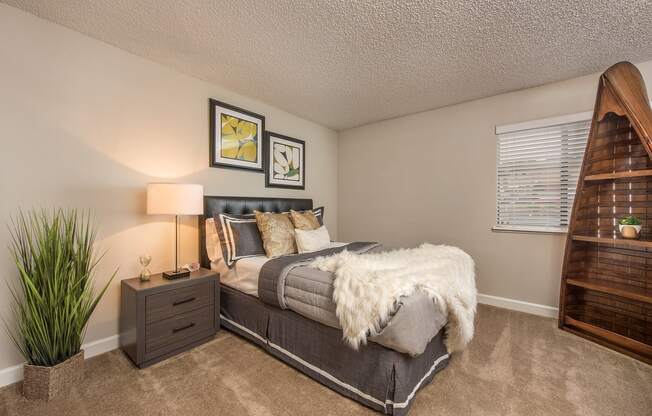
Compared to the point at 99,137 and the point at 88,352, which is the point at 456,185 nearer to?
the point at 99,137

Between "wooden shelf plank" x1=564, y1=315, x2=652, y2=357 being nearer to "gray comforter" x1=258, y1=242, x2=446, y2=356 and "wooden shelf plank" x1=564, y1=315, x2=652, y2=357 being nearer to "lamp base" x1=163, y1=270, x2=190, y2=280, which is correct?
"gray comforter" x1=258, y1=242, x2=446, y2=356

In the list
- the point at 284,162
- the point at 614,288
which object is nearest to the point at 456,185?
the point at 614,288

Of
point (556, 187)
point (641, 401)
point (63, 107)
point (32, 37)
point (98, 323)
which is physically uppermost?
point (32, 37)

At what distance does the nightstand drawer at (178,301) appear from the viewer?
194cm

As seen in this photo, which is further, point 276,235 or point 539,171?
point 539,171

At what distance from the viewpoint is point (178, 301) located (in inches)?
82.0

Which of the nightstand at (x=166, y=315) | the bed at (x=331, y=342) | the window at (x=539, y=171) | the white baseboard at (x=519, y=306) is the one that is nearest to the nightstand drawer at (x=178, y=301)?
the nightstand at (x=166, y=315)

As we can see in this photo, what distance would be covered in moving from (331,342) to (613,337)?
2346 mm

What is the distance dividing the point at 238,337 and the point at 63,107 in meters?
2.20

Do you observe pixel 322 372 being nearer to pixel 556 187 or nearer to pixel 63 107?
pixel 63 107

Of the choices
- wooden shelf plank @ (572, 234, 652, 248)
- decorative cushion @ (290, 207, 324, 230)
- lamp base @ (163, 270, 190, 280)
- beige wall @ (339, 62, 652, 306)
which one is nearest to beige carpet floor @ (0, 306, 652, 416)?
lamp base @ (163, 270, 190, 280)

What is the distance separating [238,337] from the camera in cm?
238

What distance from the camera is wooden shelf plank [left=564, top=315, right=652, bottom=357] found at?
6.72ft

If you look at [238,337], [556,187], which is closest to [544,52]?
[556,187]
